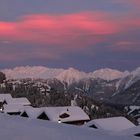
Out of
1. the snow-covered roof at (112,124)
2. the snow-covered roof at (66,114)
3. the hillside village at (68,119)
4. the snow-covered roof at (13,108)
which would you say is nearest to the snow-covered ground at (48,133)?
the hillside village at (68,119)

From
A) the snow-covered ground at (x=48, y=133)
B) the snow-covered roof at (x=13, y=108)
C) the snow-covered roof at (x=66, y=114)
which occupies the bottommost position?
the snow-covered roof at (x=13, y=108)

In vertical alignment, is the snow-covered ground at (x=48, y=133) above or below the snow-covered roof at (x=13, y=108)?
above

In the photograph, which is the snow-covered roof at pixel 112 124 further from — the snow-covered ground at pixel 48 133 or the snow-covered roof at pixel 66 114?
the snow-covered ground at pixel 48 133

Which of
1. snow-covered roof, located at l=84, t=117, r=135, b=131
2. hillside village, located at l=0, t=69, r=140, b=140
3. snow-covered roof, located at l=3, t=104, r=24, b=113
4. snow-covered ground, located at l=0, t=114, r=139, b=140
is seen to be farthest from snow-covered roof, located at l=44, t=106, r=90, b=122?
snow-covered ground, located at l=0, t=114, r=139, b=140

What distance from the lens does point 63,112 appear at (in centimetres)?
5066

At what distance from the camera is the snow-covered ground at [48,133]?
2805 millimetres

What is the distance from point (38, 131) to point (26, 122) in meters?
0.47

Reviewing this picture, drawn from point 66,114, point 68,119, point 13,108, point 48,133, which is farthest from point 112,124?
point 48,133

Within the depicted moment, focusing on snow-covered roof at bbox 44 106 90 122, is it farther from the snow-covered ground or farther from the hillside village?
the snow-covered ground

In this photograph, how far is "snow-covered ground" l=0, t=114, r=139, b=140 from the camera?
2.80 meters

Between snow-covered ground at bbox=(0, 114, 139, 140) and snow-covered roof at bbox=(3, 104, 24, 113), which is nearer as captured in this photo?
snow-covered ground at bbox=(0, 114, 139, 140)

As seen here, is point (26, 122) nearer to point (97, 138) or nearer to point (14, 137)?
point (14, 137)

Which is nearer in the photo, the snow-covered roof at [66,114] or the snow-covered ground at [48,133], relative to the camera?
the snow-covered ground at [48,133]

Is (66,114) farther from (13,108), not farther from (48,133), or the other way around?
(48,133)
